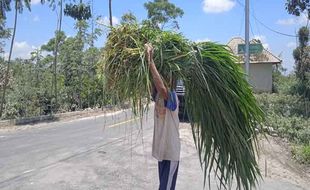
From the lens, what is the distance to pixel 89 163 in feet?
A: 27.0

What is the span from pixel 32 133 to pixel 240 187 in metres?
10.8

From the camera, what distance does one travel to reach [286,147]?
1166 centimetres

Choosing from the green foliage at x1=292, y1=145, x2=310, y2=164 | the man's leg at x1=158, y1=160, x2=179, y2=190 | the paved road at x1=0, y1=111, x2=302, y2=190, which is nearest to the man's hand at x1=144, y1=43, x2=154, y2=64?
the paved road at x1=0, y1=111, x2=302, y2=190

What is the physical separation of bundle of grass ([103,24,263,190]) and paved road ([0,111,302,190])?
20.3 inches

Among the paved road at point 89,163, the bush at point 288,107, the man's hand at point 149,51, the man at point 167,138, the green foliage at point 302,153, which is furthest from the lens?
the bush at point 288,107

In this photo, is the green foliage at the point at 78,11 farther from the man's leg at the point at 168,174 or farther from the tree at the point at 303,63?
the man's leg at the point at 168,174

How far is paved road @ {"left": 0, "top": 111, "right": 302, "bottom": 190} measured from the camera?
6.76 metres

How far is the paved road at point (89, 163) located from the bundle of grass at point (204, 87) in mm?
515

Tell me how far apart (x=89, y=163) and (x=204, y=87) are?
493cm

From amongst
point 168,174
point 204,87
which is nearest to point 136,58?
point 204,87

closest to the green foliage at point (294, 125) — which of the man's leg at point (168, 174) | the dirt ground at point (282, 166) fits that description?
the dirt ground at point (282, 166)

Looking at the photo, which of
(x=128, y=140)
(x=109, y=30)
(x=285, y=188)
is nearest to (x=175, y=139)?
(x=109, y=30)

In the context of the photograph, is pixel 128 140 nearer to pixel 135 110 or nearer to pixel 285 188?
pixel 285 188

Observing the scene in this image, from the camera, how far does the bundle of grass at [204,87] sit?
3.63 m
